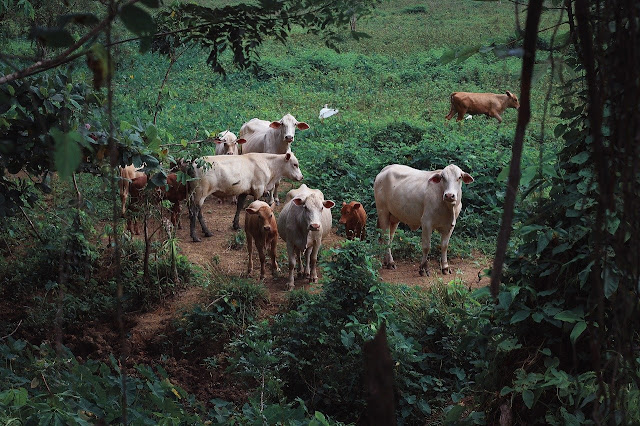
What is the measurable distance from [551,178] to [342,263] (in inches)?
113

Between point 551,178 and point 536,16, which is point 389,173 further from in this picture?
point 536,16

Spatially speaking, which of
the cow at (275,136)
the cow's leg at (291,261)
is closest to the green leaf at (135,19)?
the cow's leg at (291,261)

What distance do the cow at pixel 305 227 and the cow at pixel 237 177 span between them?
1.59 meters

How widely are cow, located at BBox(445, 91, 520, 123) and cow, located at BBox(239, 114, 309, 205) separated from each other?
18.1ft

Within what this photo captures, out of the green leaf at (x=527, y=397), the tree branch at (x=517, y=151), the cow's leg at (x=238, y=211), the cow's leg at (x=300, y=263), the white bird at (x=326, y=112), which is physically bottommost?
the cow's leg at (x=300, y=263)

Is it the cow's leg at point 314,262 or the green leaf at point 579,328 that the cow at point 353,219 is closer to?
the cow's leg at point 314,262

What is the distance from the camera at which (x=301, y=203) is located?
27.3ft

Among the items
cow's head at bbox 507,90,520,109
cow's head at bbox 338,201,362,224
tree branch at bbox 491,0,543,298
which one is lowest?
cow's head at bbox 338,201,362,224

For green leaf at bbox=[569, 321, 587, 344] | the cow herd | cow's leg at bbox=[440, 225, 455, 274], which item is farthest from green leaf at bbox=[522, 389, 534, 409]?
cow's leg at bbox=[440, 225, 455, 274]

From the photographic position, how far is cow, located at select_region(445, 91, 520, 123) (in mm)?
16734

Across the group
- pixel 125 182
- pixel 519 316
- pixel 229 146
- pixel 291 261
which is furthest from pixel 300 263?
pixel 519 316

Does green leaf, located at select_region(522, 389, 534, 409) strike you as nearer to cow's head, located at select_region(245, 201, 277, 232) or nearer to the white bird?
cow's head, located at select_region(245, 201, 277, 232)

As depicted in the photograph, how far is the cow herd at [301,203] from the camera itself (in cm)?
836

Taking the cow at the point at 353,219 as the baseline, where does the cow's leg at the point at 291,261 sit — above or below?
below
